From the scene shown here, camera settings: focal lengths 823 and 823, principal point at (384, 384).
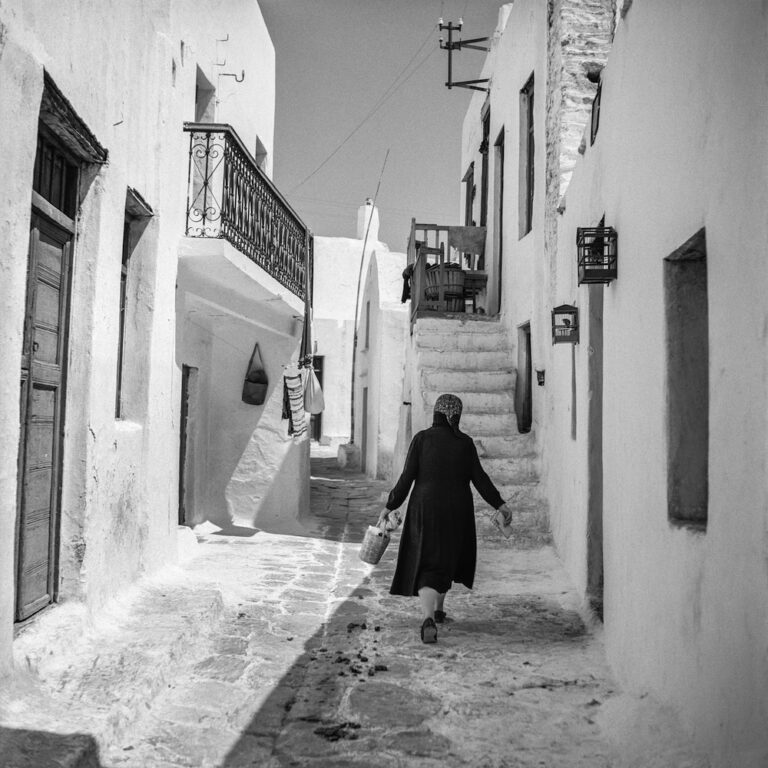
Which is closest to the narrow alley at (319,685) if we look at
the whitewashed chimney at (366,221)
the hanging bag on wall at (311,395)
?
the hanging bag on wall at (311,395)

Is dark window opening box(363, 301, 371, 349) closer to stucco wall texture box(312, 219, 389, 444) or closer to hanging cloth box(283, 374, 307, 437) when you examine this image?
stucco wall texture box(312, 219, 389, 444)

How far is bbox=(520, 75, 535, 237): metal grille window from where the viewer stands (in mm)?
11328

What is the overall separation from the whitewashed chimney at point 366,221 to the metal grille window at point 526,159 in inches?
648

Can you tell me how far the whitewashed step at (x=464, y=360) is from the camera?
1130 centimetres

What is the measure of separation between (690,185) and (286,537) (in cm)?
780

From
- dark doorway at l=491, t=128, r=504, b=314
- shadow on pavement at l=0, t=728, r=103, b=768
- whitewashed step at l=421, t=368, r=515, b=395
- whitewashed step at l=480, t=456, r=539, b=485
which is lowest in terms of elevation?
shadow on pavement at l=0, t=728, r=103, b=768

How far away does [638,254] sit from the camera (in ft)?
14.8

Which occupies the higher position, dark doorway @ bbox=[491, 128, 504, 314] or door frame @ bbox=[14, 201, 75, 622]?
dark doorway @ bbox=[491, 128, 504, 314]

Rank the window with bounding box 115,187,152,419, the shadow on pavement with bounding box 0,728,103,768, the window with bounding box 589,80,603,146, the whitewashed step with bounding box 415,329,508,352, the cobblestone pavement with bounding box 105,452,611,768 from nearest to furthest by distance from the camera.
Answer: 1. the shadow on pavement with bounding box 0,728,103,768
2. the cobblestone pavement with bounding box 105,452,611,768
3. the window with bounding box 589,80,603,146
4. the window with bounding box 115,187,152,419
5. the whitewashed step with bounding box 415,329,508,352

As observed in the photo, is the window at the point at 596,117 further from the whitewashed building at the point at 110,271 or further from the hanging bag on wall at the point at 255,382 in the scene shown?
the hanging bag on wall at the point at 255,382

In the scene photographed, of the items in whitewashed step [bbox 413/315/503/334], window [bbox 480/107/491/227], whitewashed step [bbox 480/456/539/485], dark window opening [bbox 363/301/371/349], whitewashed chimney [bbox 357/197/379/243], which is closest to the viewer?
whitewashed step [bbox 480/456/539/485]

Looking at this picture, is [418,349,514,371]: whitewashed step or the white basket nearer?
the white basket

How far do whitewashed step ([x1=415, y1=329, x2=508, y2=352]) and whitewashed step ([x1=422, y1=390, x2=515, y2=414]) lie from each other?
3.94ft

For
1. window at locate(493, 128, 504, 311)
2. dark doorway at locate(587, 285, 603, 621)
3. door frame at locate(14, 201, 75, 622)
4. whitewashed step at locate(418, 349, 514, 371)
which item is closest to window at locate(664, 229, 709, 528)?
dark doorway at locate(587, 285, 603, 621)
